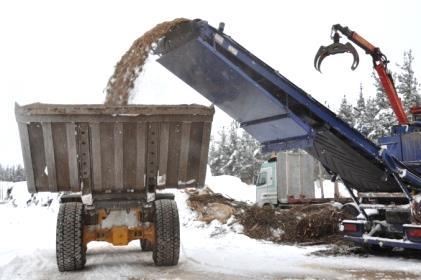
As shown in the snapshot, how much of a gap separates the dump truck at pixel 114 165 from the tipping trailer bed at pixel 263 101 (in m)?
1.22

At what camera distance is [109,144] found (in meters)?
7.71

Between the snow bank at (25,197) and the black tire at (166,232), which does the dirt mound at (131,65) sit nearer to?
the black tire at (166,232)

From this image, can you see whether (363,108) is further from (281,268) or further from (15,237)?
(281,268)

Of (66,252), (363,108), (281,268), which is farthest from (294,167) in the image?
(363,108)

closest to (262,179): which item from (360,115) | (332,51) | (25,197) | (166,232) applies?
(332,51)

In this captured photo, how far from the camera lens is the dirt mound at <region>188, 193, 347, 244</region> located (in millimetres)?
12398

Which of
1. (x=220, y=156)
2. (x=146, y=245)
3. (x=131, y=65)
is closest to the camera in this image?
(x=131, y=65)

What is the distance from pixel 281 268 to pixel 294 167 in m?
11.9

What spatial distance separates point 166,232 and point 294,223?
5.43 meters

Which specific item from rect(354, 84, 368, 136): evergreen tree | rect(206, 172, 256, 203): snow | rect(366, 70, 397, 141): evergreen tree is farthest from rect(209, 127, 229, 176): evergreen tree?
rect(206, 172, 256, 203): snow

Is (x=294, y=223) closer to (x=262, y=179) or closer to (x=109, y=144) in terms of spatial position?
(x=109, y=144)

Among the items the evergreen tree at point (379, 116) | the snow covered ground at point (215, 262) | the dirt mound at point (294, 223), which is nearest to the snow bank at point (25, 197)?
the snow covered ground at point (215, 262)

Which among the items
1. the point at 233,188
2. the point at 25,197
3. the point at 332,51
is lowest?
the point at 25,197

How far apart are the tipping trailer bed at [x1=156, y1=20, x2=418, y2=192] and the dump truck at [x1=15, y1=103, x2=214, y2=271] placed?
4.01 feet
